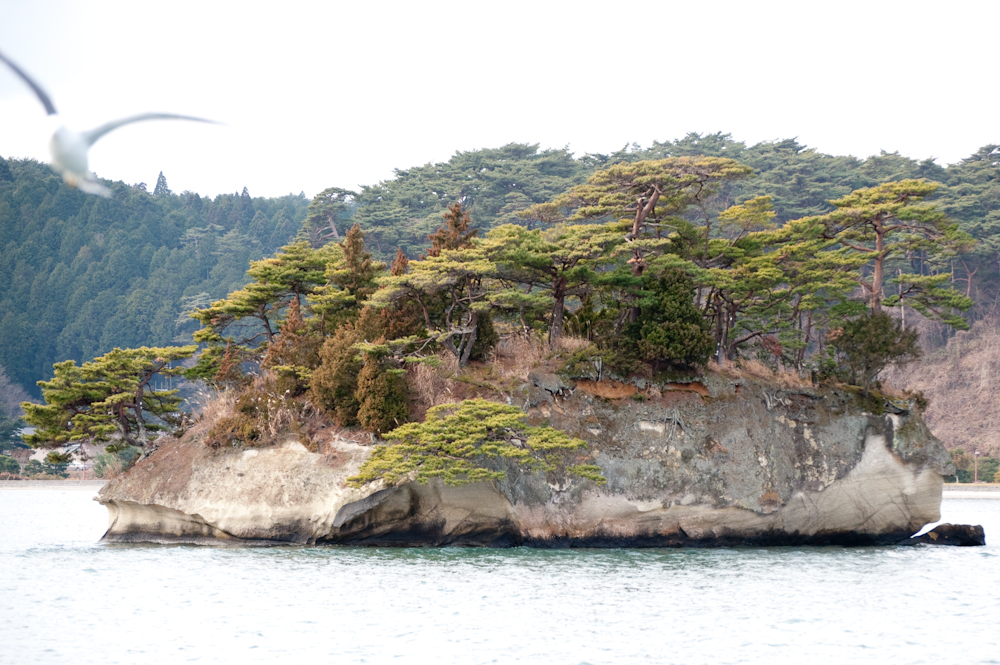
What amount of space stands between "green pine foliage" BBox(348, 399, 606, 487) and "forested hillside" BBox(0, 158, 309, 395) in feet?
154

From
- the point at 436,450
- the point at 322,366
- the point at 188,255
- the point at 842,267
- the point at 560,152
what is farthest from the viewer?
the point at 188,255

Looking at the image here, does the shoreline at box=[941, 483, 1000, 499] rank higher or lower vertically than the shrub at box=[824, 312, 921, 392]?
lower

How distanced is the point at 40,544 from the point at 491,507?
35.3 feet

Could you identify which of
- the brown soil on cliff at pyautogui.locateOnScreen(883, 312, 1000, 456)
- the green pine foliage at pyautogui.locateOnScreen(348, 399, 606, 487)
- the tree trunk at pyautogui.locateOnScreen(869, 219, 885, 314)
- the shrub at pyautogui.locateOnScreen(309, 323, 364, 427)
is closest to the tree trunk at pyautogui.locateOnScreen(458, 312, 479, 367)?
the shrub at pyautogui.locateOnScreen(309, 323, 364, 427)

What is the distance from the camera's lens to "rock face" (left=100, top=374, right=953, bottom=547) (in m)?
19.1

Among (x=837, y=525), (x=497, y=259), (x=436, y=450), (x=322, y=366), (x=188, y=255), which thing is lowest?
(x=837, y=525)

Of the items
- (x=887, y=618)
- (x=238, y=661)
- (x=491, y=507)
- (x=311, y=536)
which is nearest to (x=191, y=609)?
(x=238, y=661)

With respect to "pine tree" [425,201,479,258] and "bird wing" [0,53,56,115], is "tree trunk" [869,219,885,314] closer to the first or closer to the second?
"pine tree" [425,201,479,258]

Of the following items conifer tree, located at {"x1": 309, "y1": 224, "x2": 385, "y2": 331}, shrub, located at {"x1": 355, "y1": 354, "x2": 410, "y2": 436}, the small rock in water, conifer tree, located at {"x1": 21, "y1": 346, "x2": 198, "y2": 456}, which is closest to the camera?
shrub, located at {"x1": 355, "y1": 354, "x2": 410, "y2": 436}

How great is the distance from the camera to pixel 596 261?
2130 cm

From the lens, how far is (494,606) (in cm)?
1337

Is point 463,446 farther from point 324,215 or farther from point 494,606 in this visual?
point 324,215

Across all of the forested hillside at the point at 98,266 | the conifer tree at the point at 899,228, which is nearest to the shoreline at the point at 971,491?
the conifer tree at the point at 899,228

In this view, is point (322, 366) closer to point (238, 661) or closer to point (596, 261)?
point (596, 261)
